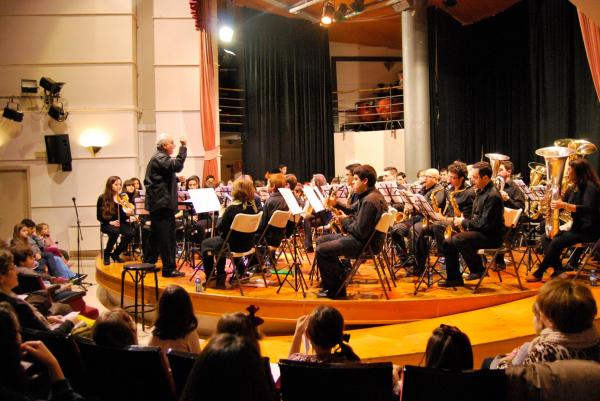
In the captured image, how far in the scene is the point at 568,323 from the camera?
2.56 m

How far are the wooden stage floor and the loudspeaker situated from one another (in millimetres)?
6166

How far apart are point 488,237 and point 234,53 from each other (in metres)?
9.22

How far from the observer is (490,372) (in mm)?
2338

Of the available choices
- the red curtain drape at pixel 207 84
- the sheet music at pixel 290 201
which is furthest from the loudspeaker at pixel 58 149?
the sheet music at pixel 290 201

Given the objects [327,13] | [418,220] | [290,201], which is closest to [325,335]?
[290,201]

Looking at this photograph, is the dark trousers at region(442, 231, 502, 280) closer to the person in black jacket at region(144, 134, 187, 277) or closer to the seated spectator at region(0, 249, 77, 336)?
the person in black jacket at region(144, 134, 187, 277)

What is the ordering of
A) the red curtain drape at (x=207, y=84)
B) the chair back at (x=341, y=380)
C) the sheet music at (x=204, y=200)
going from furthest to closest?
the red curtain drape at (x=207, y=84) → the sheet music at (x=204, y=200) → the chair back at (x=341, y=380)

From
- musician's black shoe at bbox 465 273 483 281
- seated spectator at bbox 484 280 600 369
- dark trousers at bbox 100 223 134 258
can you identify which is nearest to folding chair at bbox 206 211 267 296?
musician's black shoe at bbox 465 273 483 281

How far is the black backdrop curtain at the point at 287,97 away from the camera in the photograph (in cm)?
1373

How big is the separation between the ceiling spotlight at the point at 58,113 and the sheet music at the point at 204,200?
602 centimetres

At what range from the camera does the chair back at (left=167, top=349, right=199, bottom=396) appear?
104 inches

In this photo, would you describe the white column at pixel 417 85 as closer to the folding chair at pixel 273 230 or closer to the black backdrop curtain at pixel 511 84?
the black backdrop curtain at pixel 511 84

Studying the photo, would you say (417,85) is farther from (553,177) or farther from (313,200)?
(313,200)

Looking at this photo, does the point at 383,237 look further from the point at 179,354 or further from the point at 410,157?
the point at 410,157
